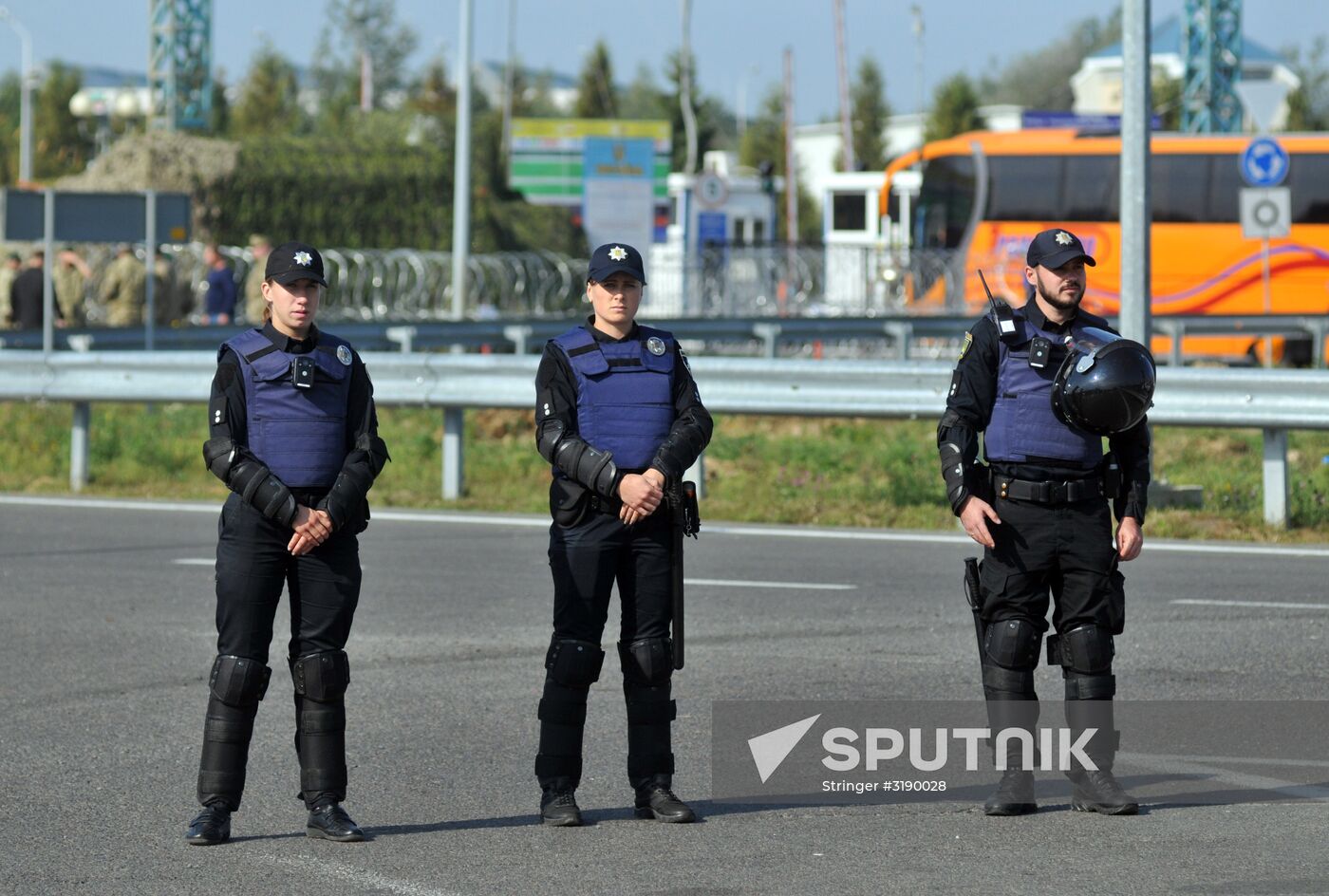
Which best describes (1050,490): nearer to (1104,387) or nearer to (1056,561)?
(1056,561)

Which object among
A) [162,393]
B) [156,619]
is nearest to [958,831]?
[156,619]

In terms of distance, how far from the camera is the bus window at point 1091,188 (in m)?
33.4

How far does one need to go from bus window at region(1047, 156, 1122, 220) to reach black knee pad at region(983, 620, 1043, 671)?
2795 cm

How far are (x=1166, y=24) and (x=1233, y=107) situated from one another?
80296mm

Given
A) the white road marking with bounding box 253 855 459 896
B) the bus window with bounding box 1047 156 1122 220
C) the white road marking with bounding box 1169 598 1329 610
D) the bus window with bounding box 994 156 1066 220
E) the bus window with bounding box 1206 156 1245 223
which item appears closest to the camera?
the white road marking with bounding box 253 855 459 896

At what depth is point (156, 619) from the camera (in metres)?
9.77

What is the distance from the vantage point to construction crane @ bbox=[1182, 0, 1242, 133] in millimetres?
47875

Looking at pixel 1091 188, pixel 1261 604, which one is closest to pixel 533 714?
pixel 1261 604

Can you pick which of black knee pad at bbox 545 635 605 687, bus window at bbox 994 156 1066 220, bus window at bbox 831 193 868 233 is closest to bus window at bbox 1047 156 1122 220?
bus window at bbox 994 156 1066 220

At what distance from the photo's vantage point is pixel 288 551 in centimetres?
598

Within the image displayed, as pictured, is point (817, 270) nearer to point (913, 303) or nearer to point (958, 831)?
point (913, 303)

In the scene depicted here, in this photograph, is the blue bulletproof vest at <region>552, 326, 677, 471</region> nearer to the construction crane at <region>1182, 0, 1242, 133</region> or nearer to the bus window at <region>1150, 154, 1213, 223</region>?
the bus window at <region>1150, 154, 1213, 223</region>

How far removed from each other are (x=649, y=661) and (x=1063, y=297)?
5.45 feet

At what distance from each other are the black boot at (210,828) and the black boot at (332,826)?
9.3 inches
